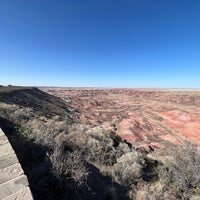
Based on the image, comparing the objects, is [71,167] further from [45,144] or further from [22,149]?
[45,144]

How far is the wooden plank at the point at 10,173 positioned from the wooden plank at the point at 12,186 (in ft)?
0.29

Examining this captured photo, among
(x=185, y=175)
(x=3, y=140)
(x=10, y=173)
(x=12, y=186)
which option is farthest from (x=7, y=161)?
(x=185, y=175)

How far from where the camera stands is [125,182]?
6070 millimetres

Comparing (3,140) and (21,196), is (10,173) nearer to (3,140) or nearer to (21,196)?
(21,196)

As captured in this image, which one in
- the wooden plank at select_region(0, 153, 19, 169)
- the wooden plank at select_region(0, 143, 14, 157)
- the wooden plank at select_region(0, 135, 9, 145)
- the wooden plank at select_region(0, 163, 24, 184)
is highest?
the wooden plank at select_region(0, 135, 9, 145)

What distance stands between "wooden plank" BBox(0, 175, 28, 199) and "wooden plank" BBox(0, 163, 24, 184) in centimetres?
9

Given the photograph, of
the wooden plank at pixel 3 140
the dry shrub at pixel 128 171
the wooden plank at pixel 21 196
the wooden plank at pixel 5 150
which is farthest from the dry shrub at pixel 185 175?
the wooden plank at pixel 3 140

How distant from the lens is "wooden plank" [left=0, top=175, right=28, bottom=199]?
2.17 meters

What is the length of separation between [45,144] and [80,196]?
8.24 ft

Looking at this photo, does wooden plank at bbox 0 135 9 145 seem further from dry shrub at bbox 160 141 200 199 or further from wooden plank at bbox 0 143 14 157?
dry shrub at bbox 160 141 200 199

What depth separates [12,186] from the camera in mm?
2291

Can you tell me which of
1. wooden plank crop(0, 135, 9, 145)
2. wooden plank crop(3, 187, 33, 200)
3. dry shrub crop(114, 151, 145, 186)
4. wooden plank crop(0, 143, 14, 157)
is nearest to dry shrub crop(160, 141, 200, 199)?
dry shrub crop(114, 151, 145, 186)

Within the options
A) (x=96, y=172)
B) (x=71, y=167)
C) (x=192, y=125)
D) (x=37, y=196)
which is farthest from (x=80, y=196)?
(x=192, y=125)

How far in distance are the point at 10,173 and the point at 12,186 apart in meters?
0.31
